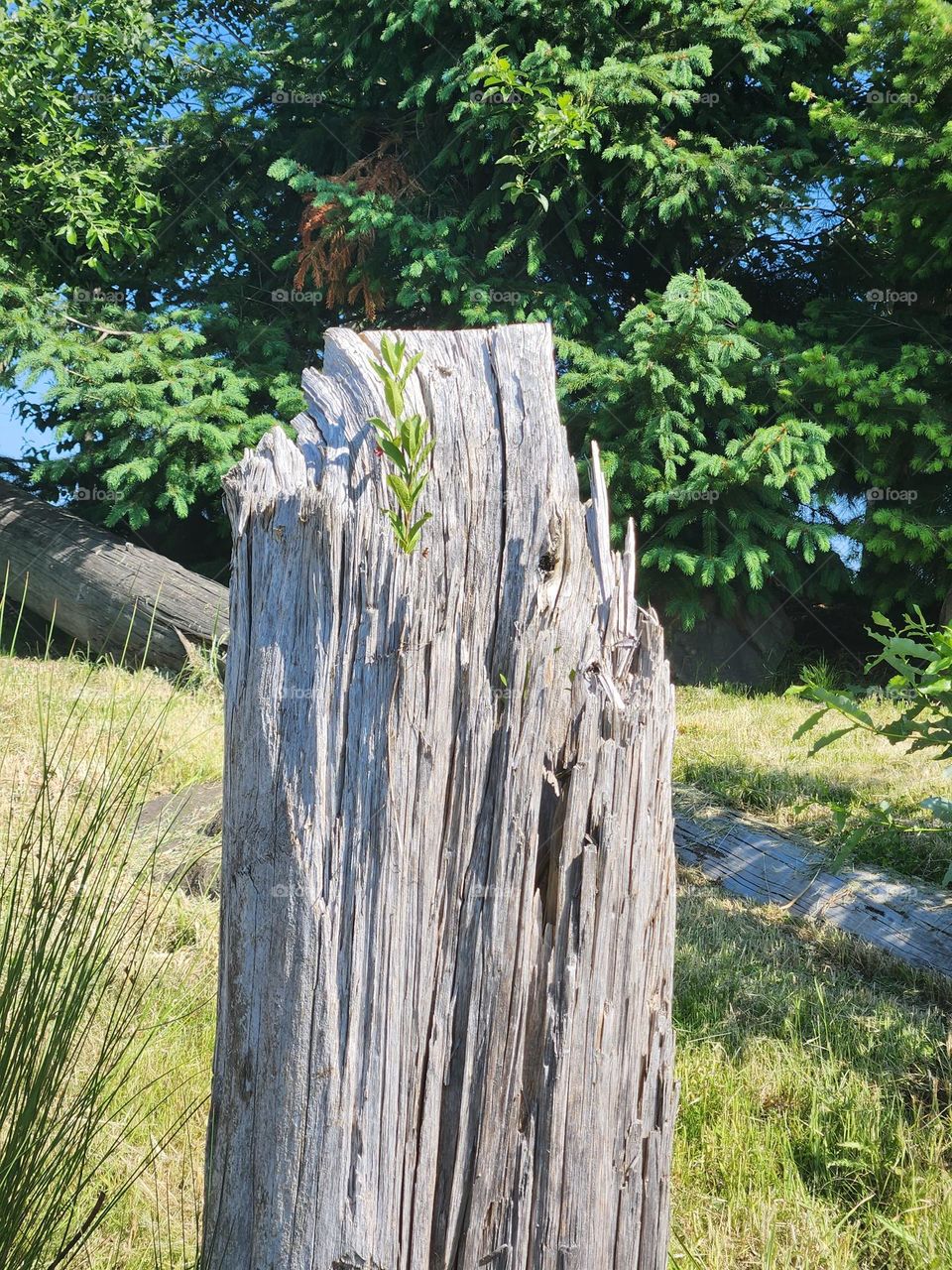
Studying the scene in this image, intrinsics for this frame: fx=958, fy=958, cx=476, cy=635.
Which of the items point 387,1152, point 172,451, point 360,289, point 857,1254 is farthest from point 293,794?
point 360,289

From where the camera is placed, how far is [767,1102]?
279 cm

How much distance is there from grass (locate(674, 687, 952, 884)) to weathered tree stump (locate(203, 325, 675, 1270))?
2968 millimetres

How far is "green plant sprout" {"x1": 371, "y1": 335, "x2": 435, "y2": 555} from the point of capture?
142 cm

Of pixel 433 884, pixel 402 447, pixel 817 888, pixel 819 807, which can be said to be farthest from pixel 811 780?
pixel 402 447

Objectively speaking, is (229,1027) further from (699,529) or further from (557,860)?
(699,529)

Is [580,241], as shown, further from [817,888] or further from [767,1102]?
[767,1102]

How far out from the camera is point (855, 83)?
7.98 metres

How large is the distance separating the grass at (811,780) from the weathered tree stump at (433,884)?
297cm

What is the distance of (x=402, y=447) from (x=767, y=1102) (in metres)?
2.32

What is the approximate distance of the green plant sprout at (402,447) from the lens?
1423 millimetres

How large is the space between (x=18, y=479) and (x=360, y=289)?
3.87 m

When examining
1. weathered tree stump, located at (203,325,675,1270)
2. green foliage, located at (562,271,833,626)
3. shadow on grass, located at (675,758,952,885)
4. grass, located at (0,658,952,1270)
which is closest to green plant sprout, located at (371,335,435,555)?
weathered tree stump, located at (203,325,675,1270)

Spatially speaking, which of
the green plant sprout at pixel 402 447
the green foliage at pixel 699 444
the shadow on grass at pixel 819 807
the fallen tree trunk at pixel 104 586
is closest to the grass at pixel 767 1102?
the green plant sprout at pixel 402 447

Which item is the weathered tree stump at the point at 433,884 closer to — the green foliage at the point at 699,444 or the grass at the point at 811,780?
the grass at the point at 811,780
